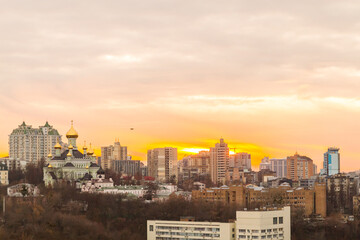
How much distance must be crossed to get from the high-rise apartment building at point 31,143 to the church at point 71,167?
1411 centimetres

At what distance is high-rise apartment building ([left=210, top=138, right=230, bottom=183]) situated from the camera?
77988 millimetres

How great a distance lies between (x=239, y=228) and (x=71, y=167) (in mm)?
18646

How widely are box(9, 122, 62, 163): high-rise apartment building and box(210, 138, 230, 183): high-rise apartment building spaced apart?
56.2 feet

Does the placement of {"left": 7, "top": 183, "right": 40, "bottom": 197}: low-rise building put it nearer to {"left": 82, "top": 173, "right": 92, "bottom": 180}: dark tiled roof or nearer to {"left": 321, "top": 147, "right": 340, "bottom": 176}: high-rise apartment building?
{"left": 82, "top": 173, "right": 92, "bottom": 180}: dark tiled roof

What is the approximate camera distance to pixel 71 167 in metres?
49.6

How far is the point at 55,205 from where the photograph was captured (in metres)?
42.4

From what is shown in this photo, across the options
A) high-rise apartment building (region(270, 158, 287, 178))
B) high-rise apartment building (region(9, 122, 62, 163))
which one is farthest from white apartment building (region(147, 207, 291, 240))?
high-rise apartment building (region(270, 158, 287, 178))

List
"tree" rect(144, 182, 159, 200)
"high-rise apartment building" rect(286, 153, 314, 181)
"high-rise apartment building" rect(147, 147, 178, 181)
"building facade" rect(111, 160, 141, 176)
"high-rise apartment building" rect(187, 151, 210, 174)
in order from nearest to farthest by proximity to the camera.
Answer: "tree" rect(144, 182, 159, 200) < "high-rise apartment building" rect(147, 147, 178, 181) < "building facade" rect(111, 160, 141, 176) < "high-rise apartment building" rect(187, 151, 210, 174) < "high-rise apartment building" rect(286, 153, 314, 181)

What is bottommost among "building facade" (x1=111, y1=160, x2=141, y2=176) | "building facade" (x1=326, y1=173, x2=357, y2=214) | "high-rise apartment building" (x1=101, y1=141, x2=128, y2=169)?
"building facade" (x1=326, y1=173, x2=357, y2=214)

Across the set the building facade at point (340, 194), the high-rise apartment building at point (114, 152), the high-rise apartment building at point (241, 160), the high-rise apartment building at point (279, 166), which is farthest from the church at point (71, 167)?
the high-rise apartment building at point (279, 166)

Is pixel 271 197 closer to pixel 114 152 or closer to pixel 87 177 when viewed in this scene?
pixel 87 177

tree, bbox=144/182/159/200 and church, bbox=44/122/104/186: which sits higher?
church, bbox=44/122/104/186

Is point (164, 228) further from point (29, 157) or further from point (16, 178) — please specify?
point (29, 157)

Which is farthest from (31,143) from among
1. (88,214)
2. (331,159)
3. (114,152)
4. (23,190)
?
(331,159)
